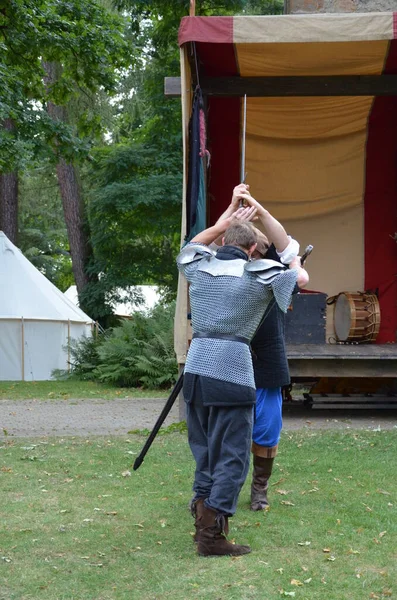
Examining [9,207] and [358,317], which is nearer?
[358,317]

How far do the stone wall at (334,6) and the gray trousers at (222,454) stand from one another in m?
8.61

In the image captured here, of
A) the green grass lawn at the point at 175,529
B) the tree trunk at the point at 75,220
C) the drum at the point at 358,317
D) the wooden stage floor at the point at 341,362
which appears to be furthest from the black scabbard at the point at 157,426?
the tree trunk at the point at 75,220

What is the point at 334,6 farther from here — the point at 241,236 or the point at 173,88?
the point at 241,236

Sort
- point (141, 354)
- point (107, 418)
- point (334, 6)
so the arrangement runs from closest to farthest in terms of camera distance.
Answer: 1. point (107, 418)
2. point (334, 6)
3. point (141, 354)

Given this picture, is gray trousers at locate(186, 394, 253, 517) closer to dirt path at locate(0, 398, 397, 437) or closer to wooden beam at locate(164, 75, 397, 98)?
dirt path at locate(0, 398, 397, 437)

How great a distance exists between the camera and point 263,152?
12.0 m

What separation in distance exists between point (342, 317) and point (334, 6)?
4189 mm

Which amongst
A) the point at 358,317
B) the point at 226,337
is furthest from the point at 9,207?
the point at 226,337

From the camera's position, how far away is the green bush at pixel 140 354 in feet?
51.0

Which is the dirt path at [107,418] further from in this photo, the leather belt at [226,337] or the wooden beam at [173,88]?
the leather belt at [226,337]

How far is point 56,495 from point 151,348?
1005cm

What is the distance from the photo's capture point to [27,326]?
21.1m

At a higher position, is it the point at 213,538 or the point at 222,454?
the point at 222,454

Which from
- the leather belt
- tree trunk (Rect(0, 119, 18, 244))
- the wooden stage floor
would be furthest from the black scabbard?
tree trunk (Rect(0, 119, 18, 244))
